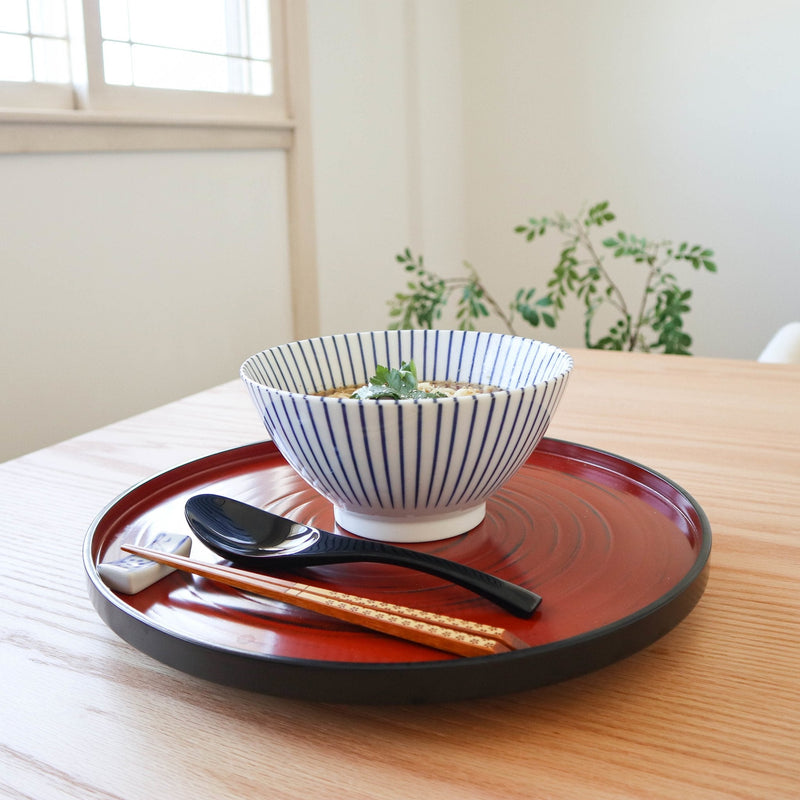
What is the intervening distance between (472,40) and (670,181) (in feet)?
3.22

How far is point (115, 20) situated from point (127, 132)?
0.29 meters

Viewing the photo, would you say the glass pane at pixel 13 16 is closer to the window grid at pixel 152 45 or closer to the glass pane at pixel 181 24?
the window grid at pixel 152 45

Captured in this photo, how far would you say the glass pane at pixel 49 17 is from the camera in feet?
6.08

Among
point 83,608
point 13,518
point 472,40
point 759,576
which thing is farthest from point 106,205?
point 472,40

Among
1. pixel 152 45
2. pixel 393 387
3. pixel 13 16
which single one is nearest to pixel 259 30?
pixel 152 45

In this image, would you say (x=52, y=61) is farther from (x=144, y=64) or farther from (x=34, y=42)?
(x=144, y=64)

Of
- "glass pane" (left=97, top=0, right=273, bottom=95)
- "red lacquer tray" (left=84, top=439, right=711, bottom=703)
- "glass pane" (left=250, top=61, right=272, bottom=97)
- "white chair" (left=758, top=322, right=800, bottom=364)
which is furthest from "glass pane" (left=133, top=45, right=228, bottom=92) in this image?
"red lacquer tray" (left=84, top=439, right=711, bottom=703)

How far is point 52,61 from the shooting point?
1.88 metres

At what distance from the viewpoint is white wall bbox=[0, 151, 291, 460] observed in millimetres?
1771

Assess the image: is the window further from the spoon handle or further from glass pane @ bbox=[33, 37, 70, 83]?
the spoon handle

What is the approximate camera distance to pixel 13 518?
621 millimetres

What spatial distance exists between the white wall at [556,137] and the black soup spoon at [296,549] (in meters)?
2.33

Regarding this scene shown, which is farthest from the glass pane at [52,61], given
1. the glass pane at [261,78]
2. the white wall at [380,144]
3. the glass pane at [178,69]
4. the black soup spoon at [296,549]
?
the black soup spoon at [296,549]

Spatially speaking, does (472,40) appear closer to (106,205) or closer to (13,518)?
(106,205)
